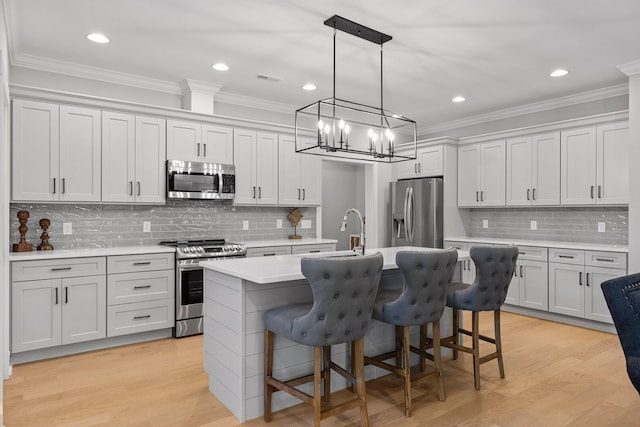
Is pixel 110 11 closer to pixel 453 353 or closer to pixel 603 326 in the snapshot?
pixel 453 353

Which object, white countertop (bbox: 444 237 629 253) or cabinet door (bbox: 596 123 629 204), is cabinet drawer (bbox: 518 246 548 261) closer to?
white countertop (bbox: 444 237 629 253)

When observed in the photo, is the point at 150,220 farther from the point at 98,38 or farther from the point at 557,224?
the point at 557,224

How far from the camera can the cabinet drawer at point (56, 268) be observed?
3426 millimetres

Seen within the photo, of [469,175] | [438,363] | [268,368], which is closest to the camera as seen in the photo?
[268,368]

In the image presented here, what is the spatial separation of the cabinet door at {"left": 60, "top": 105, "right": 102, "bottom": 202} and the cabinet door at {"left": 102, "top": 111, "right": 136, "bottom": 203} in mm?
61

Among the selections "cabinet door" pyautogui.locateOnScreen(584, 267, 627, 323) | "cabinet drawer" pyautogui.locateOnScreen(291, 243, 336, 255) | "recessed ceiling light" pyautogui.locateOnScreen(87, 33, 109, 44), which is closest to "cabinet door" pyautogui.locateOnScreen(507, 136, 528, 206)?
"cabinet door" pyautogui.locateOnScreen(584, 267, 627, 323)

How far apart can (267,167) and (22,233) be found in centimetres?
260

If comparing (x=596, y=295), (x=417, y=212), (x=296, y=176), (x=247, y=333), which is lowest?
(x=596, y=295)

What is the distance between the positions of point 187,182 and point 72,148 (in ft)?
3.67

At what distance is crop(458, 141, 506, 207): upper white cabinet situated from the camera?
5648 millimetres

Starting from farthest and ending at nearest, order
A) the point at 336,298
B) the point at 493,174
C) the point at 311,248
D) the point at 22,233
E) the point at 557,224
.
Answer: the point at 493,174 → the point at 557,224 → the point at 311,248 → the point at 22,233 → the point at 336,298

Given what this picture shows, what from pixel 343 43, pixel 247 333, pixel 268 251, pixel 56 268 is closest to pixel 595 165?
pixel 343 43

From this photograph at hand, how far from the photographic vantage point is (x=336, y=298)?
2.18 meters

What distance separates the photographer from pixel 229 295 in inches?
105
